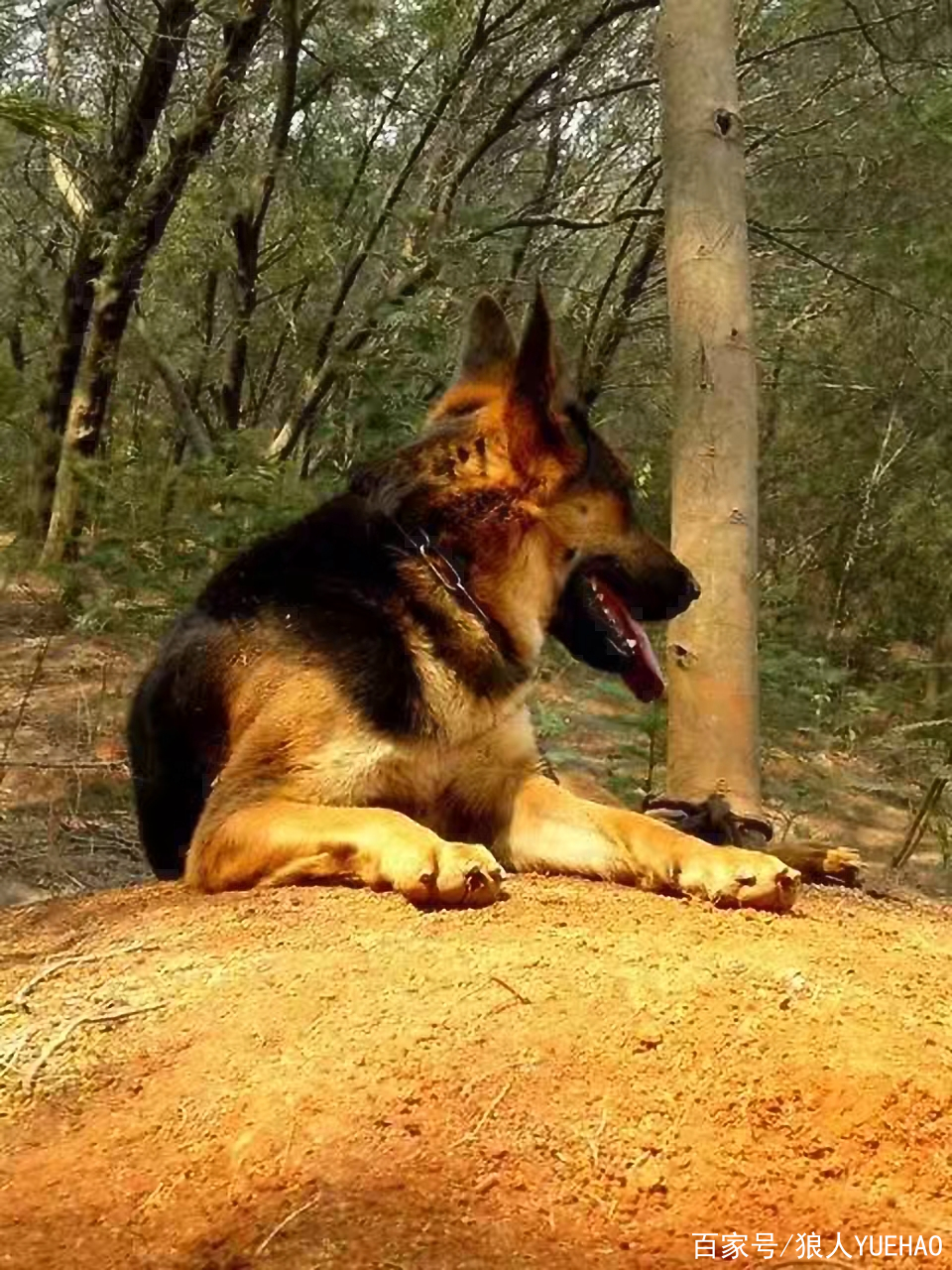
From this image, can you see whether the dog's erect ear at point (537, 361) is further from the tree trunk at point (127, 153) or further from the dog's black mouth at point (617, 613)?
the tree trunk at point (127, 153)

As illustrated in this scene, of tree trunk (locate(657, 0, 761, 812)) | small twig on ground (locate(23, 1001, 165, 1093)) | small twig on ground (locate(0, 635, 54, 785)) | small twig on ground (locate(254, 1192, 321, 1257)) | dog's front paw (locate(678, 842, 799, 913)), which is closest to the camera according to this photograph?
small twig on ground (locate(254, 1192, 321, 1257))

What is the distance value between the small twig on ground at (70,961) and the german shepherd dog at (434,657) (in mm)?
454

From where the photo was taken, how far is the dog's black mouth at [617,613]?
4504 millimetres

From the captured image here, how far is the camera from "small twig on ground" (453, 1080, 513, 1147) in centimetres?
228

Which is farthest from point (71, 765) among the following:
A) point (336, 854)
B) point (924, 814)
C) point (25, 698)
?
point (924, 814)

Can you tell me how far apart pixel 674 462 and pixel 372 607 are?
181cm

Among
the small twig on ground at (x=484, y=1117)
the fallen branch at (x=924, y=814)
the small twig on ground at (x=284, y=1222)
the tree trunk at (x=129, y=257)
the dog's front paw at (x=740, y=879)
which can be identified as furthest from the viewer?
the tree trunk at (x=129, y=257)

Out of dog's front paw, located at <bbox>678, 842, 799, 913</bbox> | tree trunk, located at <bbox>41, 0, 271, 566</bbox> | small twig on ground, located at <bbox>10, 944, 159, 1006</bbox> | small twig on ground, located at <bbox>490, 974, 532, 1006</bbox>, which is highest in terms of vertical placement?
→ tree trunk, located at <bbox>41, 0, 271, 566</bbox>

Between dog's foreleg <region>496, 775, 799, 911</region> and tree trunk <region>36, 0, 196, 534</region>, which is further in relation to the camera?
tree trunk <region>36, 0, 196, 534</region>

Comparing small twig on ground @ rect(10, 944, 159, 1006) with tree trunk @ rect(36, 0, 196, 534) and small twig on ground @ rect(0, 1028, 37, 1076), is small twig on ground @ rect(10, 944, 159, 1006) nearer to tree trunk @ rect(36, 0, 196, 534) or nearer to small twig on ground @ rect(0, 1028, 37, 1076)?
small twig on ground @ rect(0, 1028, 37, 1076)

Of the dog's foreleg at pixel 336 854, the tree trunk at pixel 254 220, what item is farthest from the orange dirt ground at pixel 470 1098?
the tree trunk at pixel 254 220

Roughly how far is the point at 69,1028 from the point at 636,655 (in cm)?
234

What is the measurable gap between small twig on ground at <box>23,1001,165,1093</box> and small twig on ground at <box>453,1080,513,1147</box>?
33.0 inches

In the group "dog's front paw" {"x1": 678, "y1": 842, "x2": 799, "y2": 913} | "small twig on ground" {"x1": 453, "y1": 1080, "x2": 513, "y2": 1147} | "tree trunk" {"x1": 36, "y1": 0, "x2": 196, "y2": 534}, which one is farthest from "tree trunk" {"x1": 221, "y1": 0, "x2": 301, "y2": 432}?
"small twig on ground" {"x1": 453, "y1": 1080, "x2": 513, "y2": 1147}
